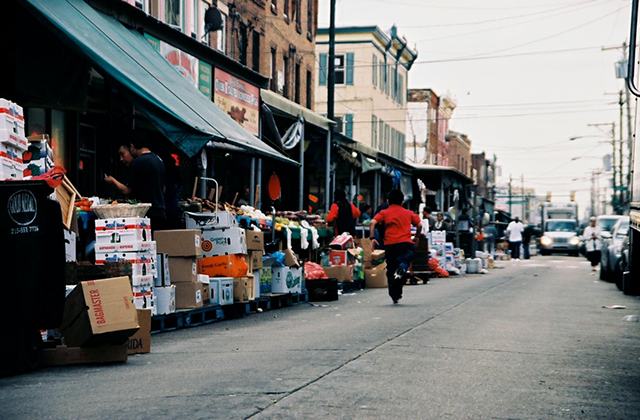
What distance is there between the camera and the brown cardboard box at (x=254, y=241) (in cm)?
1329

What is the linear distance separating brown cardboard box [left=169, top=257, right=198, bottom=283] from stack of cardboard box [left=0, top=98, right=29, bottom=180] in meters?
2.96

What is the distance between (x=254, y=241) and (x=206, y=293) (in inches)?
63.3

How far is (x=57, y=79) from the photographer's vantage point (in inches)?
527

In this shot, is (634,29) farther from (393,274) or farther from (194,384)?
(393,274)

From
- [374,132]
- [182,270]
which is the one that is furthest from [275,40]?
[182,270]

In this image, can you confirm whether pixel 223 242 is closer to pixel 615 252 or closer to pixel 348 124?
pixel 615 252

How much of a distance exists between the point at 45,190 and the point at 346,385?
3.01 meters

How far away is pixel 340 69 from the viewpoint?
49.9 metres

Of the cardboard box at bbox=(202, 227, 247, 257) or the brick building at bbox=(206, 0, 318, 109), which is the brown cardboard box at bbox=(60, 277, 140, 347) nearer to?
the cardboard box at bbox=(202, 227, 247, 257)

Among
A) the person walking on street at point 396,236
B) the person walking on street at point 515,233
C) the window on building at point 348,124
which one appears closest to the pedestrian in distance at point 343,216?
the person walking on street at point 396,236

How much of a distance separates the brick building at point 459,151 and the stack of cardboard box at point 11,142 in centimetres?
6509

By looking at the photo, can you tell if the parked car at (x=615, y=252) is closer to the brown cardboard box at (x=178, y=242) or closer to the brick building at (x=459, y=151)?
the brown cardboard box at (x=178, y=242)

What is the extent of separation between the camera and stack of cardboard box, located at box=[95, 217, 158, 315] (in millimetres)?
10336

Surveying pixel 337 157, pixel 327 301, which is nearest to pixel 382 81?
pixel 337 157
